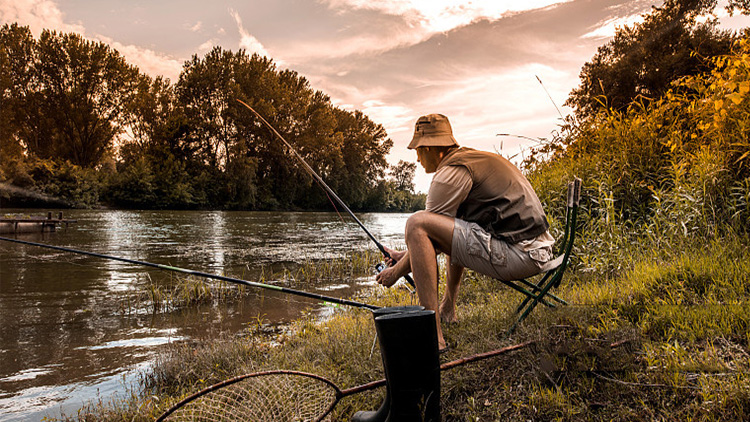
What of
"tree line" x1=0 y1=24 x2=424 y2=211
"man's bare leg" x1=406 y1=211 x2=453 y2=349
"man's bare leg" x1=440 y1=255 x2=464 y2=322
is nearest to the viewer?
"man's bare leg" x1=406 y1=211 x2=453 y2=349

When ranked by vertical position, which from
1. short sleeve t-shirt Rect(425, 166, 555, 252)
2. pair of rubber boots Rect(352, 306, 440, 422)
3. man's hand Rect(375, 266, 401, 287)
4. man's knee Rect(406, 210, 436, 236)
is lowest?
pair of rubber boots Rect(352, 306, 440, 422)

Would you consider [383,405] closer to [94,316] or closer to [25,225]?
[94,316]

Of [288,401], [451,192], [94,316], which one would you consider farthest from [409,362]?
[94,316]

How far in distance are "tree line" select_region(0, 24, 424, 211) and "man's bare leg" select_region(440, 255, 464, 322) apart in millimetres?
32133

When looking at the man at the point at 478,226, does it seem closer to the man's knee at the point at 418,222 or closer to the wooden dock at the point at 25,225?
the man's knee at the point at 418,222

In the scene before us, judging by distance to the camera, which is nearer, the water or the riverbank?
the riverbank

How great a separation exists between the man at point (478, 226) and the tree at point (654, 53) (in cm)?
1745

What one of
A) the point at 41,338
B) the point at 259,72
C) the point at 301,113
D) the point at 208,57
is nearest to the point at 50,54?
the point at 208,57

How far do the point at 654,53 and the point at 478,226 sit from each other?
21775mm

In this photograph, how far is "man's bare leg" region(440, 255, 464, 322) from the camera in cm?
299

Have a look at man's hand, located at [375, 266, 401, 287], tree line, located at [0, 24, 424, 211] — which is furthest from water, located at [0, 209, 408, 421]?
tree line, located at [0, 24, 424, 211]

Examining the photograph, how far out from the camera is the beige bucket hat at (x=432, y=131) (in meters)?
2.71

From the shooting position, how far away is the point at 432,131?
273cm

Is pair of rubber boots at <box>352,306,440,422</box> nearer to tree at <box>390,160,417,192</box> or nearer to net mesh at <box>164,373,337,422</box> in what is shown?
net mesh at <box>164,373,337,422</box>
